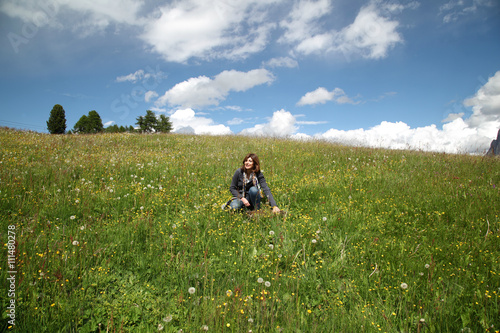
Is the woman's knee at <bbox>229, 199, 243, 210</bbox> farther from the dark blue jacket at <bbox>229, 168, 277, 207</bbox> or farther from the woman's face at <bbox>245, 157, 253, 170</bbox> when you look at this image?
the woman's face at <bbox>245, 157, 253, 170</bbox>

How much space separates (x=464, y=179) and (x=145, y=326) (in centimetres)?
872

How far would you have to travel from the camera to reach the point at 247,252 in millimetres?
3631

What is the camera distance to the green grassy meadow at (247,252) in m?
2.44

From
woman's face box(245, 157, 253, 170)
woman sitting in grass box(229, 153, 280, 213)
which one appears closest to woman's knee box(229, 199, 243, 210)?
woman sitting in grass box(229, 153, 280, 213)

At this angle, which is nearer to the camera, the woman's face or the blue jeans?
the blue jeans

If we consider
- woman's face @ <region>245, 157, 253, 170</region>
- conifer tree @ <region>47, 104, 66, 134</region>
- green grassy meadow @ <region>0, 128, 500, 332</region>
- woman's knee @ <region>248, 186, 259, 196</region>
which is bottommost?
green grassy meadow @ <region>0, 128, 500, 332</region>

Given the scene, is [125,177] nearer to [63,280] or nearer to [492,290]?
[63,280]

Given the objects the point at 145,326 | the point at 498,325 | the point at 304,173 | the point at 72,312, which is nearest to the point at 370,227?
the point at 498,325

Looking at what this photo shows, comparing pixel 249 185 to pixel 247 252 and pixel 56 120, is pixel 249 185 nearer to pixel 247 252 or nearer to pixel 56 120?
pixel 247 252

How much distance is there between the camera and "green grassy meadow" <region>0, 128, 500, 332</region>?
2.44 meters

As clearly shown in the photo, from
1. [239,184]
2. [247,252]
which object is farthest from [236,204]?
[247,252]

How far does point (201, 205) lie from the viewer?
5.12 metres

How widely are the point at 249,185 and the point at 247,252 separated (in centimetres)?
213

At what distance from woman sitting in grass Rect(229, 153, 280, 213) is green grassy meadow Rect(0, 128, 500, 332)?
0.44m
